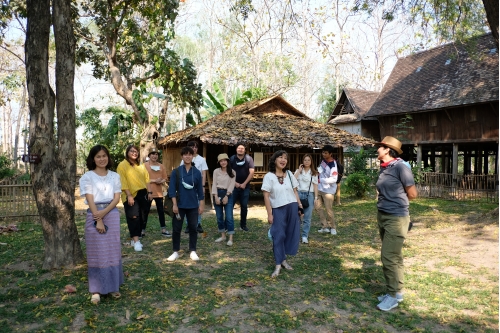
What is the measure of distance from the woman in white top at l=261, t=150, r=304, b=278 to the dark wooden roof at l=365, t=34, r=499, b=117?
44.0ft

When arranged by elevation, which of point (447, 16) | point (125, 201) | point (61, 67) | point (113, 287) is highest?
point (447, 16)

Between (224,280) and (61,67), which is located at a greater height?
(61,67)

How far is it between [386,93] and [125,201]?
20.8m

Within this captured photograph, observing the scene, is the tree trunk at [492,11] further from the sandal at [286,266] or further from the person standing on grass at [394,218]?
the sandal at [286,266]

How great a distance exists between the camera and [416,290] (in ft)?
15.3

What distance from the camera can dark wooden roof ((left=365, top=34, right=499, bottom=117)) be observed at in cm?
1747

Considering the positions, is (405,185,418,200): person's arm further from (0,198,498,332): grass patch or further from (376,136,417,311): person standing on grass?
(0,198,498,332): grass patch

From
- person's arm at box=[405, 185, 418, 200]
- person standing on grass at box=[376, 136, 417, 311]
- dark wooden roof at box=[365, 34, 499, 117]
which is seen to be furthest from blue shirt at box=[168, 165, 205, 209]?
dark wooden roof at box=[365, 34, 499, 117]

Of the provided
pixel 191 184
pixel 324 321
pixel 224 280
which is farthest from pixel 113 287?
pixel 324 321

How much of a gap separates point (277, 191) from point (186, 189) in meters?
1.46

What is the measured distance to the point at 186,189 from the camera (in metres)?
5.62

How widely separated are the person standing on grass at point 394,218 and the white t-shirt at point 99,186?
125 inches

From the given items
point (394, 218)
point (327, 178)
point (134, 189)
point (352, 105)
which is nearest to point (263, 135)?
point (327, 178)

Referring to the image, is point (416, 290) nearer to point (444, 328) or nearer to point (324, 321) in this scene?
point (444, 328)
